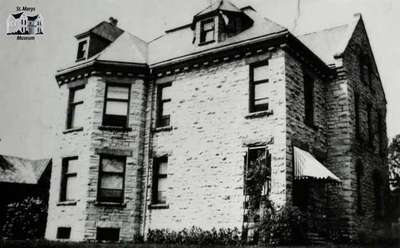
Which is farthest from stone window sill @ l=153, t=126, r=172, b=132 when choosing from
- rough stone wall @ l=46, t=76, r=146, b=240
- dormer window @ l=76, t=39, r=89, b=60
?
dormer window @ l=76, t=39, r=89, b=60

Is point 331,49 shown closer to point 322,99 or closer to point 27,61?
point 322,99

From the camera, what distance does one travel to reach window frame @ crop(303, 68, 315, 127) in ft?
61.3

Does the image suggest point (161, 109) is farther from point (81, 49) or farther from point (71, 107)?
point (81, 49)

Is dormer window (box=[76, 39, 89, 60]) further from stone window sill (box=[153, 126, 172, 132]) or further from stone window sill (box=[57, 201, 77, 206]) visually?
stone window sill (box=[57, 201, 77, 206])

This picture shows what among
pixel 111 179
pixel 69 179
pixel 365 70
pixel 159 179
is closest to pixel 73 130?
pixel 69 179

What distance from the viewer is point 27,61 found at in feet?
47.6

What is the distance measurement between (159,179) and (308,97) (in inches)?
261

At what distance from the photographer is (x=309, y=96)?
19.1 meters

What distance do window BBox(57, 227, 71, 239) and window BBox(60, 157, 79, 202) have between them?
1136 millimetres

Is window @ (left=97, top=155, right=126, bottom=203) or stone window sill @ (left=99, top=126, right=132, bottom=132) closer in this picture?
window @ (left=97, top=155, right=126, bottom=203)

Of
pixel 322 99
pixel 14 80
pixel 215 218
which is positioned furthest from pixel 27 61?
pixel 322 99

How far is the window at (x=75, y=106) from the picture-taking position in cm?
2027

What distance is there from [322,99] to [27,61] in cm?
1125

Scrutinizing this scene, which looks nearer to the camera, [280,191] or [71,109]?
[280,191]
